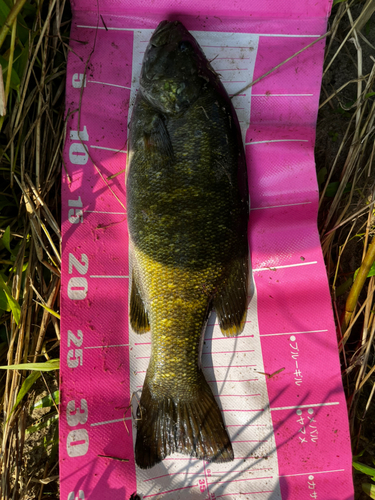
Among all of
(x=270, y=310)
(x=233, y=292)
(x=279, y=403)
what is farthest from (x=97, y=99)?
(x=279, y=403)

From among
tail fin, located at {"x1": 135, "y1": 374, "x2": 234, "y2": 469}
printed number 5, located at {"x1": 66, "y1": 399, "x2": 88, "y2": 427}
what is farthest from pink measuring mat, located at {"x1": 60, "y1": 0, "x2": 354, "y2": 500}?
tail fin, located at {"x1": 135, "y1": 374, "x2": 234, "y2": 469}

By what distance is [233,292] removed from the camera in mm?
→ 1693

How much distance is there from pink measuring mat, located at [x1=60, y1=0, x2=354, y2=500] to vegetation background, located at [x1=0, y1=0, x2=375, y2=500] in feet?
0.37

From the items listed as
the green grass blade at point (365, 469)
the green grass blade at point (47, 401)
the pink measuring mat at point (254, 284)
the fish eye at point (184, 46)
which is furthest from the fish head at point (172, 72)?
the green grass blade at point (365, 469)

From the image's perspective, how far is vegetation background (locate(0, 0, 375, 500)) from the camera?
1.69m

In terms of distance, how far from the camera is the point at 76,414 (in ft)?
5.42

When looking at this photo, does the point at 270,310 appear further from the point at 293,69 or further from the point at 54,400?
the point at 293,69

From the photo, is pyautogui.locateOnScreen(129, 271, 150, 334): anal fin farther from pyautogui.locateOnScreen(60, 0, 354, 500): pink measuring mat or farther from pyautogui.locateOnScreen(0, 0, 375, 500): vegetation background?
pyautogui.locateOnScreen(0, 0, 375, 500): vegetation background

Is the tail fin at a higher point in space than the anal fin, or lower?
lower

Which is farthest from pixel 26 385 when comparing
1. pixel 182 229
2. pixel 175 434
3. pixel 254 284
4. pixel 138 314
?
pixel 254 284

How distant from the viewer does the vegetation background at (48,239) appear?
169 cm

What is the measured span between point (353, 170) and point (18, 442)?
8.12 feet

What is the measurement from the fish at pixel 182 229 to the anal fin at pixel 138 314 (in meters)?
0.04

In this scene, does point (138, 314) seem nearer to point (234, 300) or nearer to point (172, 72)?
point (234, 300)
